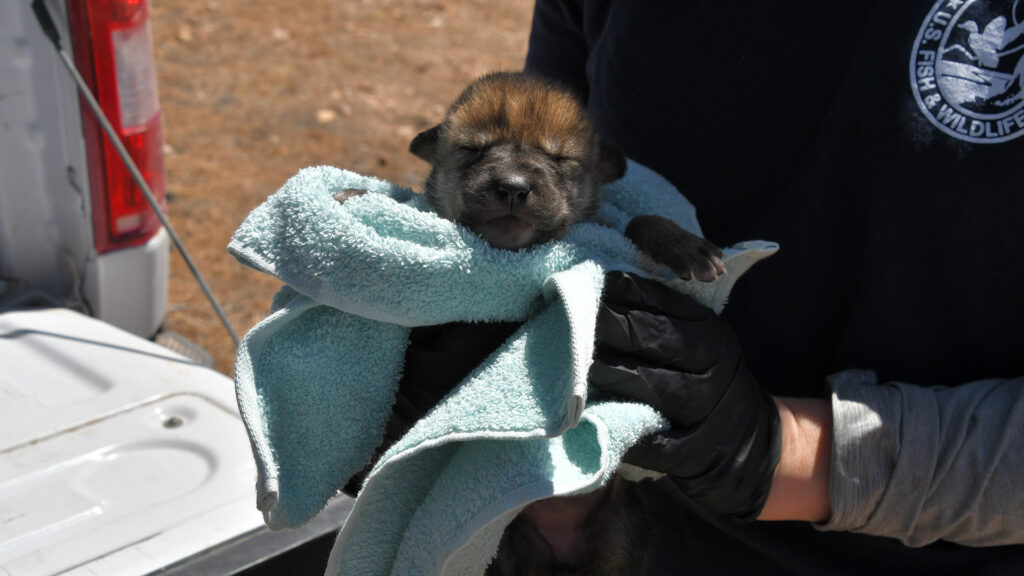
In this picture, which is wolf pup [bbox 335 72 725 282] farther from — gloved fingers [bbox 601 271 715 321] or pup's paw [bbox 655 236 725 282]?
gloved fingers [bbox 601 271 715 321]

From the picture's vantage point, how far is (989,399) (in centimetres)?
177

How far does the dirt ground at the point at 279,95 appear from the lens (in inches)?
241

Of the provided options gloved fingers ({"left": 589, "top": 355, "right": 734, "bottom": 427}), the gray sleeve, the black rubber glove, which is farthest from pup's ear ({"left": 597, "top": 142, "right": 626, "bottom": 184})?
the gray sleeve

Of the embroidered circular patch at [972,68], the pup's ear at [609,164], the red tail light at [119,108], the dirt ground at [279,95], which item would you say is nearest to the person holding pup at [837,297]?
the embroidered circular patch at [972,68]

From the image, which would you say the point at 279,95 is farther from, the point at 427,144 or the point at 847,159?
the point at 847,159

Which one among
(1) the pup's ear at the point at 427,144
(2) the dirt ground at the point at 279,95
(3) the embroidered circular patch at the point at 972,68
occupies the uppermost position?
(3) the embroidered circular patch at the point at 972,68

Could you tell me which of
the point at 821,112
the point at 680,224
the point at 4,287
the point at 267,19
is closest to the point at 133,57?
the point at 4,287

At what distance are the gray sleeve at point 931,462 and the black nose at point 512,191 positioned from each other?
0.77 m

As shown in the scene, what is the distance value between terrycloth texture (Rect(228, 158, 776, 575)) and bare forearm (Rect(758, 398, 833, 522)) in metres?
0.34

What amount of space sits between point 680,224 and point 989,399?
702 millimetres

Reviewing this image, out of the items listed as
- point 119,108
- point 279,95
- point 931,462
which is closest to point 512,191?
point 931,462

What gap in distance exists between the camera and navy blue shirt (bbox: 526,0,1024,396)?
1756 mm

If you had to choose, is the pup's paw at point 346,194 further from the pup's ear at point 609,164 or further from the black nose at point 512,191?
the pup's ear at point 609,164

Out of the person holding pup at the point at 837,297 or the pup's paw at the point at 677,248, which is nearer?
the person holding pup at the point at 837,297
